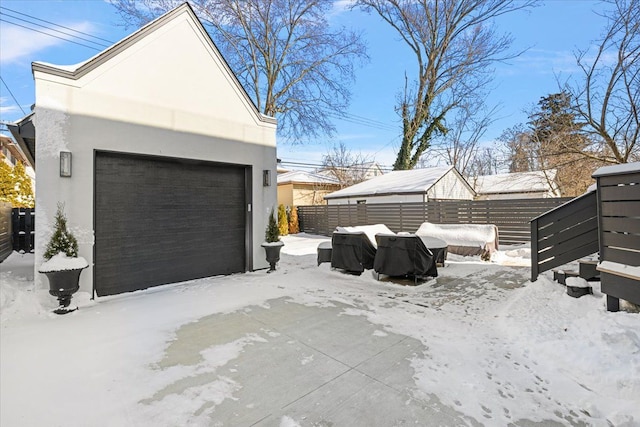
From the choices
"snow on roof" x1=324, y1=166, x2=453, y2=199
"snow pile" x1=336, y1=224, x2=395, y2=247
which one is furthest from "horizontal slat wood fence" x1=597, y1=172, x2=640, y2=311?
"snow on roof" x1=324, y1=166, x2=453, y2=199

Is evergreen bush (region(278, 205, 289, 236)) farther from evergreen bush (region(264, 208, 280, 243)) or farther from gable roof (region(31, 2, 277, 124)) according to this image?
gable roof (region(31, 2, 277, 124))

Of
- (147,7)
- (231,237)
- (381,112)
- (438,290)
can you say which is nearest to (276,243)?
(231,237)

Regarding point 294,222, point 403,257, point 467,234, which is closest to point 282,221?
point 294,222

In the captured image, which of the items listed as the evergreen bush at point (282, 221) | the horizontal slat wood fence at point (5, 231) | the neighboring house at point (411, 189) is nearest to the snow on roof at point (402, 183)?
the neighboring house at point (411, 189)

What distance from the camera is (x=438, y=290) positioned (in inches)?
204

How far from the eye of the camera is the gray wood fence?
9742 millimetres

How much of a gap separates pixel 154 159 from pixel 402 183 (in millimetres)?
12103

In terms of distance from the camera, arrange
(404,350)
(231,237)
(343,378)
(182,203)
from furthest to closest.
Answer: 1. (231,237)
2. (182,203)
3. (404,350)
4. (343,378)

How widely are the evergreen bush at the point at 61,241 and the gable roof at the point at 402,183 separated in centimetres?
1198

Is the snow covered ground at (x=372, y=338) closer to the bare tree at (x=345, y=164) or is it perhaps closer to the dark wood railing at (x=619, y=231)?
the dark wood railing at (x=619, y=231)

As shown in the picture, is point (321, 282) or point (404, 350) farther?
point (321, 282)

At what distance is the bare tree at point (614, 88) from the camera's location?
23.1ft

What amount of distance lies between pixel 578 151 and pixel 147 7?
16.4 metres

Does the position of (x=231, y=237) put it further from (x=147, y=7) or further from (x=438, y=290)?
(x=147, y=7)
